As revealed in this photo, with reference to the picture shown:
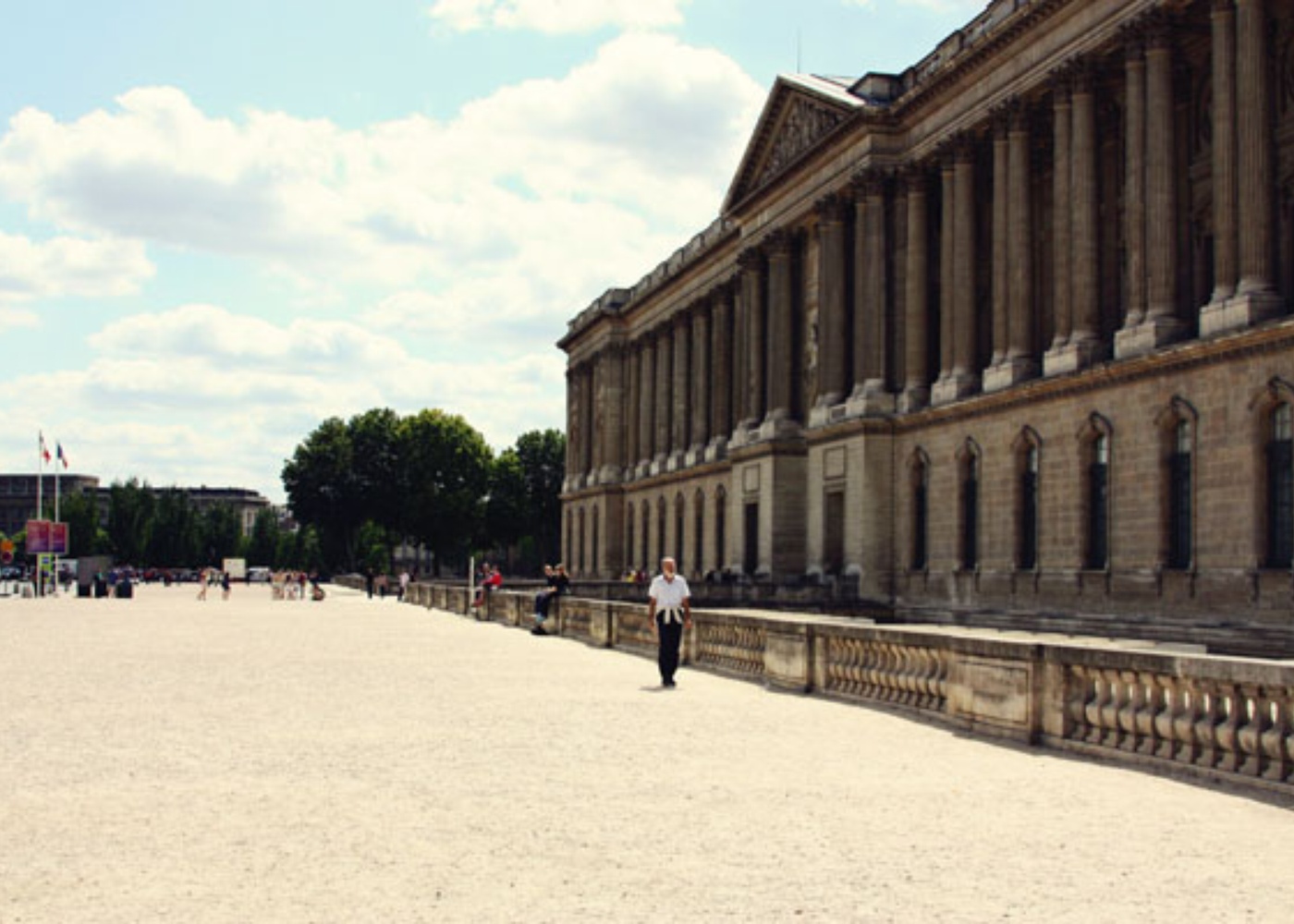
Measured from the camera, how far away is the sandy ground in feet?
27.6

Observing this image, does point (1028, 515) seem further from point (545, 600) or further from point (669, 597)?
point (669, 597)

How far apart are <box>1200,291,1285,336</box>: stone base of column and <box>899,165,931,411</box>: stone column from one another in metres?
18.6

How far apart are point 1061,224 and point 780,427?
21979mm

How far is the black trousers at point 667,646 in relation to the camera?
78.7 ft

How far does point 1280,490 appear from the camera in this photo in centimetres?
3412

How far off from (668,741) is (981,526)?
3346cm

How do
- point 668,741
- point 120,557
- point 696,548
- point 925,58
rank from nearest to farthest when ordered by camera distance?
point 668,741 → point 925,58 → point 696,548 → point 120,557

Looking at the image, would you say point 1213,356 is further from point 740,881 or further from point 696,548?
point 696,548

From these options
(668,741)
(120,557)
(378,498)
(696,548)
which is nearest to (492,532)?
(378,498)

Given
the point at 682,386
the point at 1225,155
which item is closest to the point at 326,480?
the point at 682,386

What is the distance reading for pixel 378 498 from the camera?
142750mm

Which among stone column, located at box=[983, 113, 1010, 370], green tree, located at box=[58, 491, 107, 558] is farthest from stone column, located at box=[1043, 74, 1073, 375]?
green tree, located at box=[58, 491, 107, 558]

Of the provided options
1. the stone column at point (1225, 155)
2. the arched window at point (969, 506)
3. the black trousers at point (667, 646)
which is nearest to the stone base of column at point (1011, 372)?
the arched window at point (969, 506)

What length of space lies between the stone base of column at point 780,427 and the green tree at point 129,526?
127149mm
